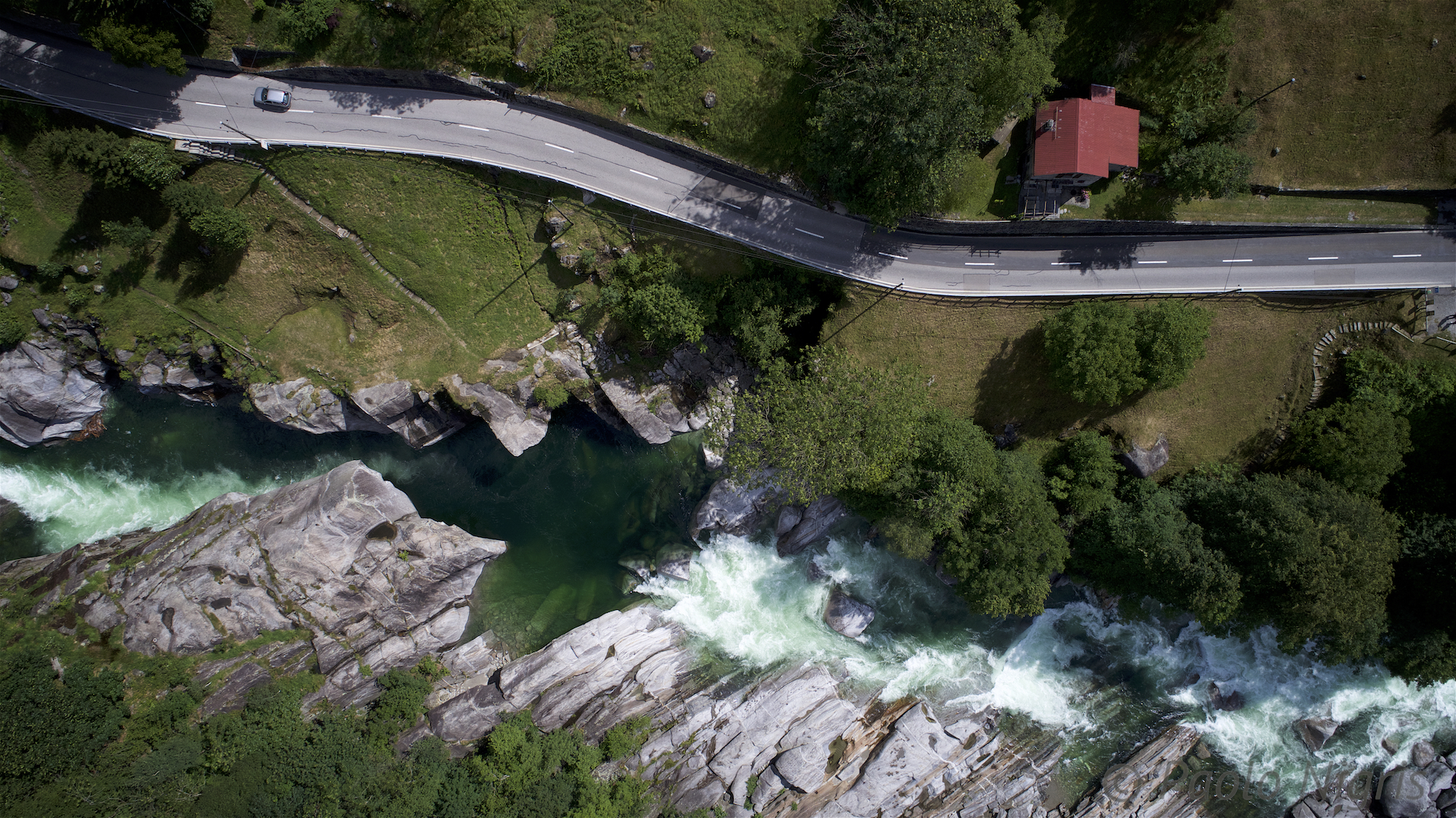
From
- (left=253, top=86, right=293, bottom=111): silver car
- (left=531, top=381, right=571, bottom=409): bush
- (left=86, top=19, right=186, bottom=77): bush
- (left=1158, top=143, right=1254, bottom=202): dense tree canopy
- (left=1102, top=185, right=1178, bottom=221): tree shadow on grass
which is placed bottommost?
(left=531, top=381, right=571, bottom=409): bush

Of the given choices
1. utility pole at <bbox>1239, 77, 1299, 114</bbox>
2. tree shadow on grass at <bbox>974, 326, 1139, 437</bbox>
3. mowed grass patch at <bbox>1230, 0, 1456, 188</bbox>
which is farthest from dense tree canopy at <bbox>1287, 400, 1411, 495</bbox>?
utility pole at <bbox>1239, 77, 1299, 114</bbox>

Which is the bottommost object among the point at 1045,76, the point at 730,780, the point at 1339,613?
the point at 730,780

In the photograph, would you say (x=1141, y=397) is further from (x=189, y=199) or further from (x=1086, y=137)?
(x=189, y=199)

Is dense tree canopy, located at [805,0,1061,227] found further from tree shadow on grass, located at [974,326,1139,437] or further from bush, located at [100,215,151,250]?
bush, located at [100,215,151,250]

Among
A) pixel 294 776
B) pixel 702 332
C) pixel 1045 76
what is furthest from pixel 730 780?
pixel 1045 76

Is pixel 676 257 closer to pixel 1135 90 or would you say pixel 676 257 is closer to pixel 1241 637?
pixel 1135 90

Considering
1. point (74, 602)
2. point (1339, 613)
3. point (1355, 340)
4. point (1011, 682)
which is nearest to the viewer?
point (1339, 613)
